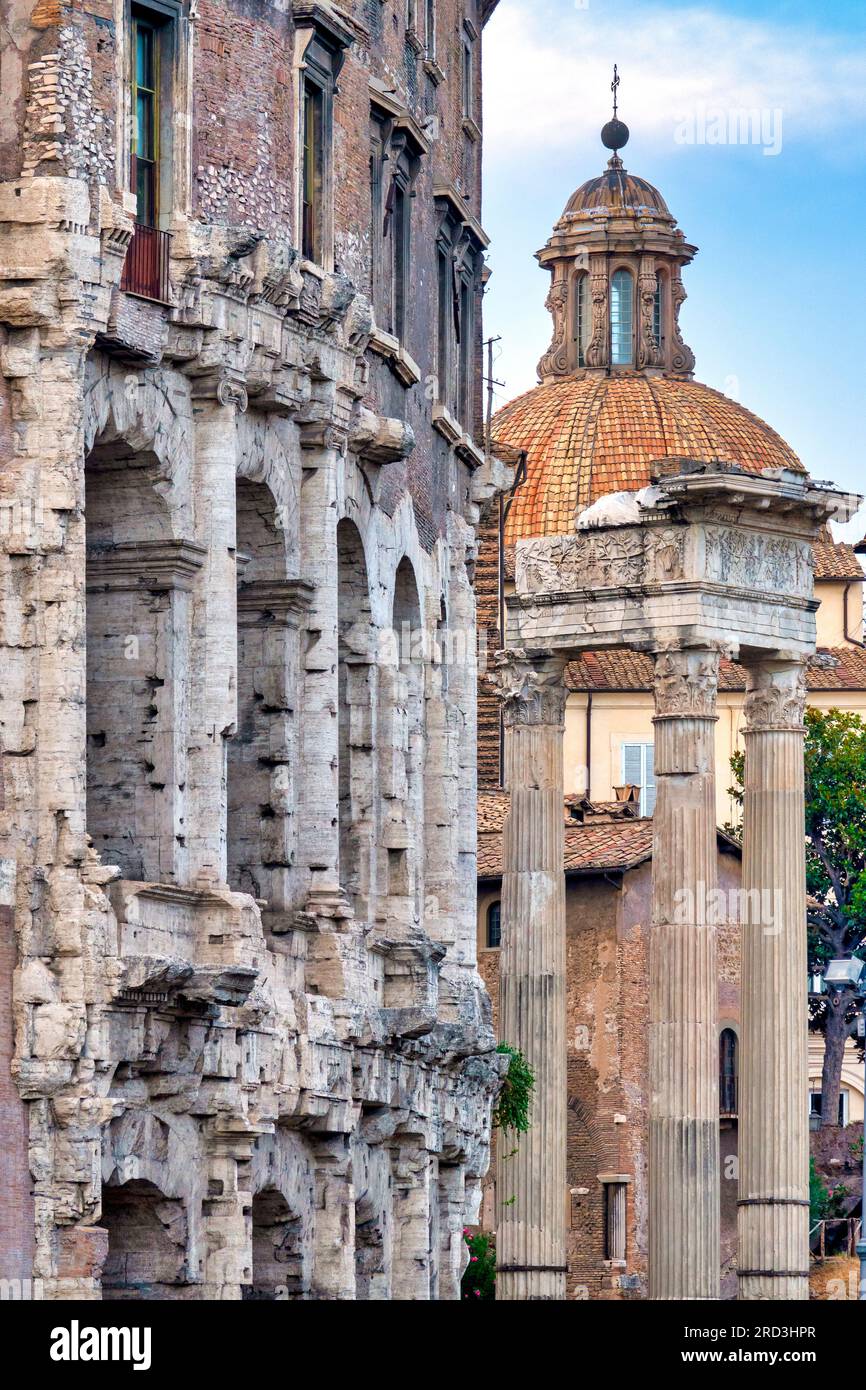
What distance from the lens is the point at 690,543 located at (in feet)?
185

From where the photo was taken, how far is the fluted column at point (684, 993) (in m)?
55.2

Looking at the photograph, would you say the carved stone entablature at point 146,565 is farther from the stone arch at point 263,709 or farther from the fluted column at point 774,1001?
the fluted column at point 774,1001

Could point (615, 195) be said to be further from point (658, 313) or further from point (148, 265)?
point (148, 265)

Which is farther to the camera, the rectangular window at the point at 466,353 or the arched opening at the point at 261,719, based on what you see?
the rectangular window at the point at 466,353

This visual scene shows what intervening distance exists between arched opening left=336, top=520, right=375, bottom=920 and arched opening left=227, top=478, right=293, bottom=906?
3.03 metres

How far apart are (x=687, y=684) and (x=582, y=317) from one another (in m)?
35.2

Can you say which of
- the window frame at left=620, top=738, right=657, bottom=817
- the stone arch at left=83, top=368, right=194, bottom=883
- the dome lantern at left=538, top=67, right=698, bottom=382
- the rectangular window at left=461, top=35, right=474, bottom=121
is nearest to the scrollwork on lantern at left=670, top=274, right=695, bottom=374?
the dome lantern at left=538, top=67, right=698, bottom=382

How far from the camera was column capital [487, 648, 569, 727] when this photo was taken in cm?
5772

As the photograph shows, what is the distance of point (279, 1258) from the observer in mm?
38656

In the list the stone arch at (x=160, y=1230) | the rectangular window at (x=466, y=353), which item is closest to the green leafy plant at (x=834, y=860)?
the rectangular window at (x=466, y=353)

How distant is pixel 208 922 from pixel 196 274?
5470 millimetres

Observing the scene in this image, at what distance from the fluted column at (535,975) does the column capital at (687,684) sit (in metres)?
1.79

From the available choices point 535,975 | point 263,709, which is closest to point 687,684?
point 535,975
